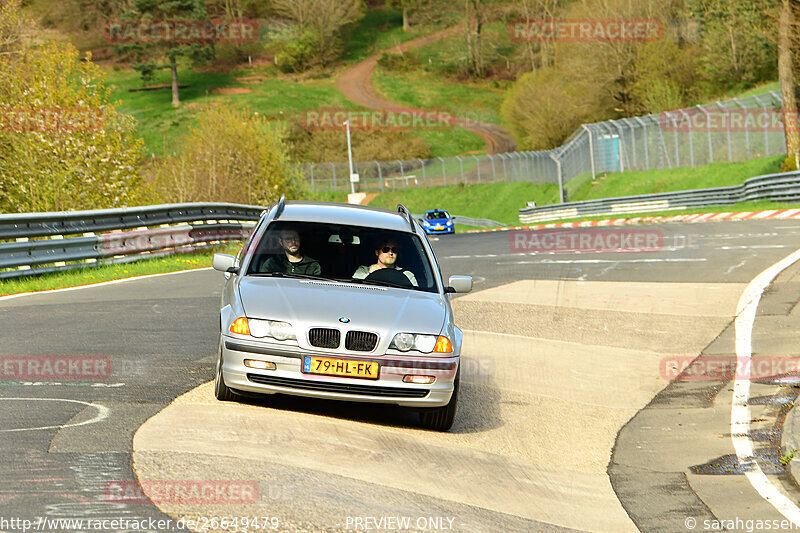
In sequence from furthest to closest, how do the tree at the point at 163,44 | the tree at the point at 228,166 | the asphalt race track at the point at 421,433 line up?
the tree at the point at 163,44 → the tree at the point at 228,166 → the asphalt race track at the point at 421,433

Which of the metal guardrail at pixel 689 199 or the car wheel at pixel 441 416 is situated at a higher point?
the car wheel at pixel 441 416

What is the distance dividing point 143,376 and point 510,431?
3184 mm

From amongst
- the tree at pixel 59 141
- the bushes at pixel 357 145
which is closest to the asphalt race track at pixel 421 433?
the tree at pixel 59 141

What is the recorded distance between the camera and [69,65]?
2833 centimetres

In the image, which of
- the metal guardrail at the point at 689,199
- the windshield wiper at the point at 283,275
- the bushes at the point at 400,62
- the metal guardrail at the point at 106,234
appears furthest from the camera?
the bushes at the point at 400,62

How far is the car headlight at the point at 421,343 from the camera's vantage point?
7.51m

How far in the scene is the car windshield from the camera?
8.57m

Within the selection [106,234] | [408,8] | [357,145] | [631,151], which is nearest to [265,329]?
[106,234]

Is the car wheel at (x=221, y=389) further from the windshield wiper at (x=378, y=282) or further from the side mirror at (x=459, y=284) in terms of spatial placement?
the side mirror at (x=459, y=284)

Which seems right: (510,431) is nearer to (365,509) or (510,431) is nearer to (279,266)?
(279,266)

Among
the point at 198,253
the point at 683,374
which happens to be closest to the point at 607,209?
the point at 198,253

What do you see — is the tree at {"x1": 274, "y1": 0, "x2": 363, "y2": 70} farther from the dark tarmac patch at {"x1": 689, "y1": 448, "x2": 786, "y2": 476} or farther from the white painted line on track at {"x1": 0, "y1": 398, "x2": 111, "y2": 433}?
the dark tarmac patch at {"x1": 689, "y1": 448, "x2": 786, "y2": 476}

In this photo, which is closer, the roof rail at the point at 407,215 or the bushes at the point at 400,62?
the roof rail at the point at 407,215

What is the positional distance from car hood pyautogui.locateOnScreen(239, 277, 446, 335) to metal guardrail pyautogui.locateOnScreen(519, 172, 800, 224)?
28.3 m
